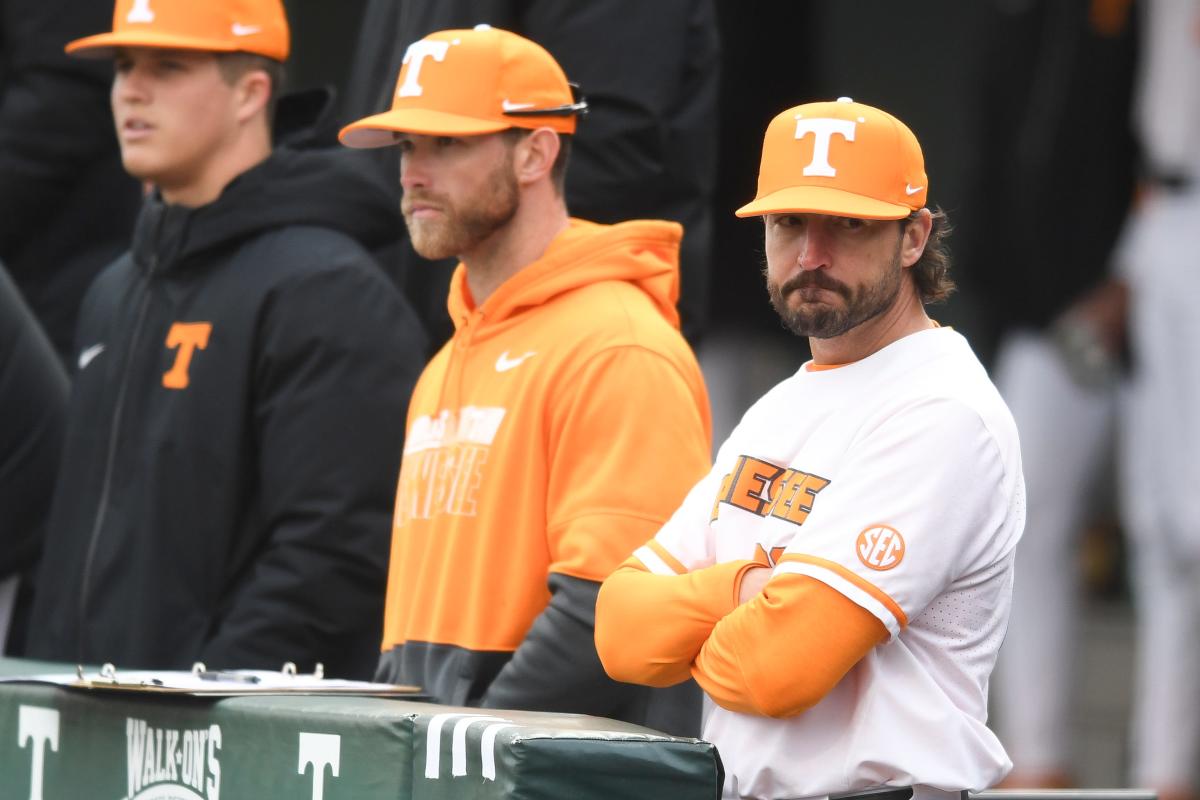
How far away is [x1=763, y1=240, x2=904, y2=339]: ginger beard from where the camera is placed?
355 centimetres

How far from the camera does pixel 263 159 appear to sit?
5.29 metres

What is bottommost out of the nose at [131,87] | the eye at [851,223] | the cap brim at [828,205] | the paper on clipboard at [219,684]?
Answer: the paper on clipboard at [219,684]

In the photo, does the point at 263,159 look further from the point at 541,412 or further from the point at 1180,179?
the point at 1180,179

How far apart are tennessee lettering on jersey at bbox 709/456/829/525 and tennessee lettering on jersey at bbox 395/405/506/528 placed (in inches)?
27.7

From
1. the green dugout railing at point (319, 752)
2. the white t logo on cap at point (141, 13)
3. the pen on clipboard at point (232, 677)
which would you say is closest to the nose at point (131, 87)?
the white t logo on cap at point (141, 13)

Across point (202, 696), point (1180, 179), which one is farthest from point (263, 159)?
point (1180, 179)

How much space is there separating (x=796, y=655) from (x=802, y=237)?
27.0 inches

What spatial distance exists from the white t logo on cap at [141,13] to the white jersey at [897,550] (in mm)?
2203

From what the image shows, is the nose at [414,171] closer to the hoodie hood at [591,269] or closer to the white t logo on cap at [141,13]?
the hoodie hood at [591,269]

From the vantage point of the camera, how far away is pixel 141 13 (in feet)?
16.9

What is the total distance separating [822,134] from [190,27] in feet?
6.77

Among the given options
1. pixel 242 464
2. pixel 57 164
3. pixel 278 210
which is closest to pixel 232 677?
pixel 242 464

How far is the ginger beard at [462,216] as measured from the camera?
4.37 meters

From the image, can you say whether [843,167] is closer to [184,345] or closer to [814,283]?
[814,283]
